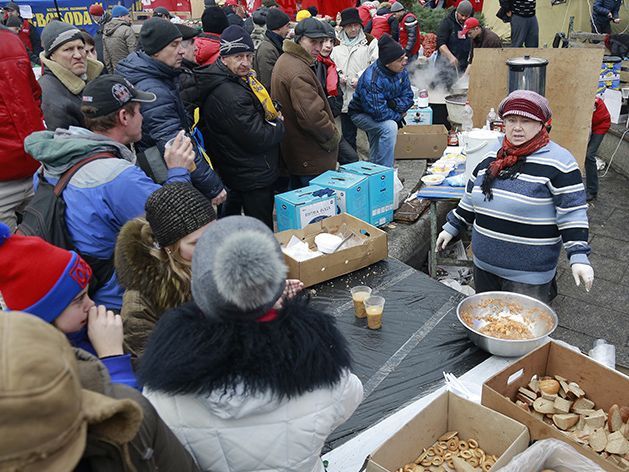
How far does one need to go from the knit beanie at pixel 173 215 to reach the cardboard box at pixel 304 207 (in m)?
1.80

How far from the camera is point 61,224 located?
226 centimetres

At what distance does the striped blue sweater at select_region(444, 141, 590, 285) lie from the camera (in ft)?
8.95

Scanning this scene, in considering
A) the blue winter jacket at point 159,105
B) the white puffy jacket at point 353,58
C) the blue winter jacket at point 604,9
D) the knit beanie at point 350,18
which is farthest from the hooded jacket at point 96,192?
the blue winter jacket at point 604,9

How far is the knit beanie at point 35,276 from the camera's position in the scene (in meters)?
1.57

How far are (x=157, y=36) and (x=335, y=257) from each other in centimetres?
178

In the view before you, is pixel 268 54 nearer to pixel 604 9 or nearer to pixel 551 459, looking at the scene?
pixel 551 459

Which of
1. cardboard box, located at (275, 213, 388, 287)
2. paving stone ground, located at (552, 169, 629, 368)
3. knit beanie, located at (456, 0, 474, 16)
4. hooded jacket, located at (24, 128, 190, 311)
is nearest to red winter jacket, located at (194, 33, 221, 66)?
cardboard box, located at (275, 213, 388, 287)

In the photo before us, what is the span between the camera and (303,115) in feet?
14.6

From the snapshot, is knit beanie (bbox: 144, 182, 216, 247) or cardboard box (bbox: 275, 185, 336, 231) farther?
cardboard box (bbox: 275, 185, 336, 231)

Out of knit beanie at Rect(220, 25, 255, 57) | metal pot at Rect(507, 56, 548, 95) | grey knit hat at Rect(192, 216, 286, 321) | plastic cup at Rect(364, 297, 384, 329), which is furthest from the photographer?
metal pot at Rect(507, 56, 548, 95)

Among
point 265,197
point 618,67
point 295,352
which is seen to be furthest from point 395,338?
point 618,67

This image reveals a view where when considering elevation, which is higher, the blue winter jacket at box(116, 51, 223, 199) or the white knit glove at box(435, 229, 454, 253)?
the blue winter jacket at box(116, 51, 223, 199)

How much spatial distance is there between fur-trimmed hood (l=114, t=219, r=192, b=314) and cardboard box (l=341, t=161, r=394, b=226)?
99.6 inches

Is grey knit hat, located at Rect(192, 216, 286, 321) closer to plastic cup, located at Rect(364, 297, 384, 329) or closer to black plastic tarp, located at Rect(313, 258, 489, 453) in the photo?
black plastic tarp, located at Rect(313, 258, 489, 453)
